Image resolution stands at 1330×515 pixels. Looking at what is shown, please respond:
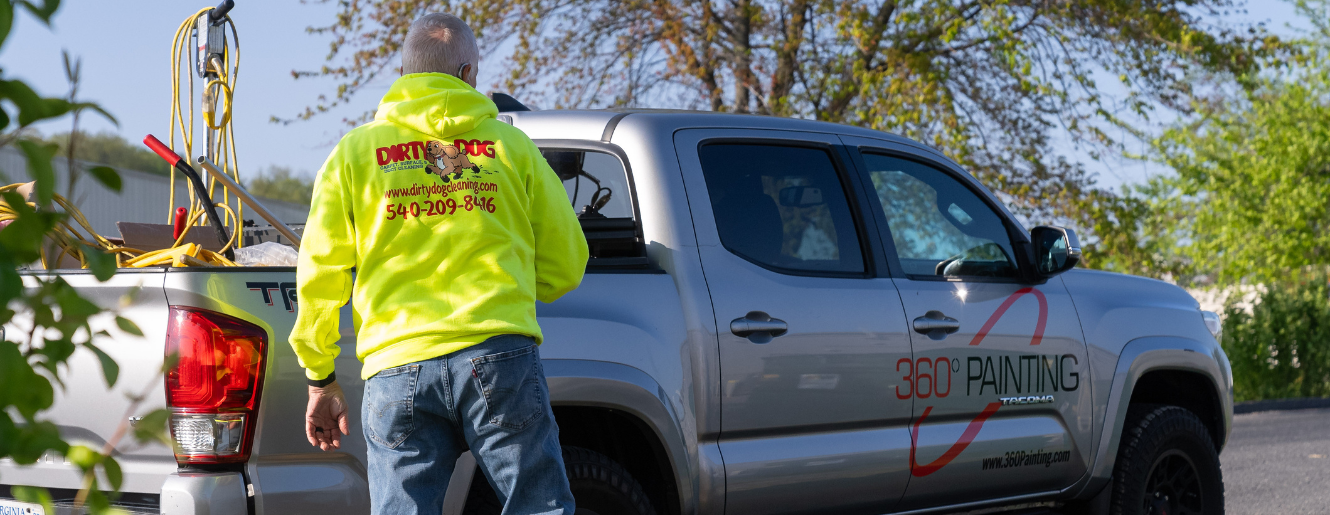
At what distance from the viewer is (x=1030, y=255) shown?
4496 mm

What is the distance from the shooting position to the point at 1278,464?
9.10 m

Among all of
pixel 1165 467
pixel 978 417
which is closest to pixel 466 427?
pixel 978 417

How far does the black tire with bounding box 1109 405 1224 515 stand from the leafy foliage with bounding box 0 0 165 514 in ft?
14.5

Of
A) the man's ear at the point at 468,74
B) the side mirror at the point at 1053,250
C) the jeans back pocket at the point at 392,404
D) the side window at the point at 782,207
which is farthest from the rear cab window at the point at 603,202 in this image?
the side mirror at the point at 1053,250

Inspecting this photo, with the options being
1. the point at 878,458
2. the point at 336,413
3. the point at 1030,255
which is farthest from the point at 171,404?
the point at 1030,255

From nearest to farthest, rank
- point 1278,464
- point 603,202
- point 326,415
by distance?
1. point 326,415
2. point 603,202
3. point 1278,464

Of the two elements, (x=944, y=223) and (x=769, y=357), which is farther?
(x=944, y=223)

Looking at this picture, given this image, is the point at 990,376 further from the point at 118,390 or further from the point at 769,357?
the point at 118,390

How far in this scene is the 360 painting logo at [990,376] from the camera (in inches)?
156

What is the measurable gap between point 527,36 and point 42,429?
13470mm

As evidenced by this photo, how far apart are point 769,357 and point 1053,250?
150cm

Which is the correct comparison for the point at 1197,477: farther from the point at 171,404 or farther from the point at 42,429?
the point at 42,429

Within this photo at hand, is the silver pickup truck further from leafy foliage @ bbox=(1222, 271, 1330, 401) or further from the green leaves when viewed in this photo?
the green leaves

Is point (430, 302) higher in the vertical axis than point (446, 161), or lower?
lower
